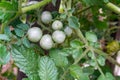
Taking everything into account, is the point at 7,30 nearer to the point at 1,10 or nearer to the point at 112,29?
the point at 1,10

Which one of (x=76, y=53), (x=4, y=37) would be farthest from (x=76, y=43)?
(x=4, y=37)

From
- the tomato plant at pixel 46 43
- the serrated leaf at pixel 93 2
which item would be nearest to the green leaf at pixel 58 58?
the tomato plant at pixel 46 43

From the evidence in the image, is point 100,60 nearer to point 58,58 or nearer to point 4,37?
point 58,58

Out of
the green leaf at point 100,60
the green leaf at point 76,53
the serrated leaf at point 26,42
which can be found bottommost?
the green leaf at point 100,60

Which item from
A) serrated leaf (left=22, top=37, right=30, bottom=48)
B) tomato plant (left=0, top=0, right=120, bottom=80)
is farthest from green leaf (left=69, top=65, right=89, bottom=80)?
serrated leaf (left=22, top=37, right=30, bottom=48)

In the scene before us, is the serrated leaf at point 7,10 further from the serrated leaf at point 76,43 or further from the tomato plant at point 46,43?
the serrated leaf at point 76,43

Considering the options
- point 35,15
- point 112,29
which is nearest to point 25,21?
point 35,15
